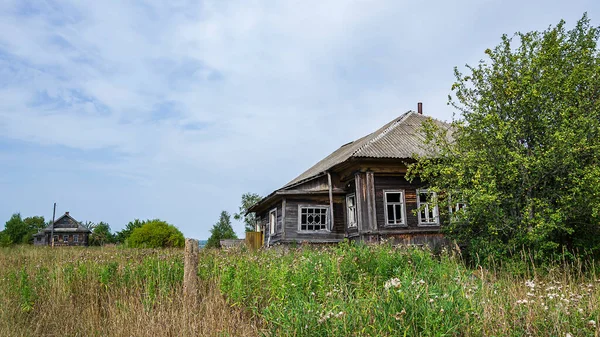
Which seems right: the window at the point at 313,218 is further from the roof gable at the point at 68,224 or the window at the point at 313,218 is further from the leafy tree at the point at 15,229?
the leafy tree at the point at 15,229

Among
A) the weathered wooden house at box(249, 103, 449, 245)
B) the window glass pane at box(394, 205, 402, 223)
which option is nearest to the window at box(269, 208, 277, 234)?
the weathered wooden house at box(249, 103, 449, 245)

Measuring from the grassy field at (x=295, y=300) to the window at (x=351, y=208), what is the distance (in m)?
8.92

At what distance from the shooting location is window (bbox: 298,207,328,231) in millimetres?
18875

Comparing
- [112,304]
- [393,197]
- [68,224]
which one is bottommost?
[112,304]

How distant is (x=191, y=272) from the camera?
714 centimetres

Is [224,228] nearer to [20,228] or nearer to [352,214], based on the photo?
[20,228]

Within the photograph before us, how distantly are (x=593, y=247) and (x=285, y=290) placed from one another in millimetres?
9751

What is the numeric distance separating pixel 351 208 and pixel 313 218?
1.81 metres

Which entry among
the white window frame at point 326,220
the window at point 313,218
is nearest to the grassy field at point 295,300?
the white window frame at point 326,220

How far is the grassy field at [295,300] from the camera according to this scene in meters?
4.46

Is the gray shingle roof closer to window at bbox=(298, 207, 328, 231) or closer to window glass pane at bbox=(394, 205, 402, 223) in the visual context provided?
window at bbox=(298, 207, 328, 231)

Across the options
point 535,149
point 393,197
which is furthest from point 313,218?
point 535,149

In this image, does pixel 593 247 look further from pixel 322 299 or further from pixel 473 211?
pixel 322 299

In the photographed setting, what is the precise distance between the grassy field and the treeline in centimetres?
407
